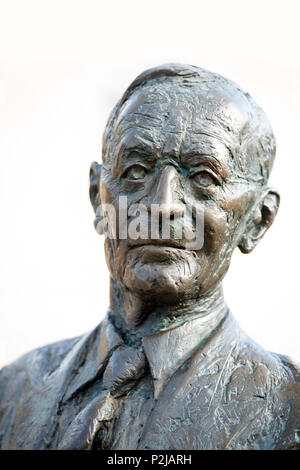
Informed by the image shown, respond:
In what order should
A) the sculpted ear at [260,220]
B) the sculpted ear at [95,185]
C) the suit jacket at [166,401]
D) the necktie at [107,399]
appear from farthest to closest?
the sculpted ear at [95,185]
the sculpted ear at [260,220]
the necktie at [107,399]
the suit jacket at [166,401]

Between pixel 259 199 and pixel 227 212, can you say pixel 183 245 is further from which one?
pixel 259 199

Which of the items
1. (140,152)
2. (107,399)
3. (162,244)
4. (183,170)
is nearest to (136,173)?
(140,152)

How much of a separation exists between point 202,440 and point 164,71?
158 cm

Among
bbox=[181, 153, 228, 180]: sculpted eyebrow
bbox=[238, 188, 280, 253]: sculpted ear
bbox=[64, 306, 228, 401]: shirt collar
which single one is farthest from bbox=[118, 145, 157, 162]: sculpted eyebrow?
bbox=[64, 306, 228, 401]: shirt collar

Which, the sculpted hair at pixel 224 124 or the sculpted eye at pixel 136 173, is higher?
the sculpted hair at pixel 224 124

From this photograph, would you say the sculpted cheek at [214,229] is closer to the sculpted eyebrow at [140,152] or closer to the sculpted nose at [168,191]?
the sculpted nose at [168,191]

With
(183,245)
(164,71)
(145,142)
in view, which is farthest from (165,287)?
(164,71)

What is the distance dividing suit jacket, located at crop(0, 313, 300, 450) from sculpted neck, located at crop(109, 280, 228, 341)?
5 cm

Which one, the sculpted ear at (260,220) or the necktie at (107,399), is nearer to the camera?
the necktie at (107,399)

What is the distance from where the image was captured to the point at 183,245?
3.23 meters

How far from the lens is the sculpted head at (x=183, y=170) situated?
324 centimetres

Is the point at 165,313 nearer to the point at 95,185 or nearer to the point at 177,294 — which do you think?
the point at 177,294

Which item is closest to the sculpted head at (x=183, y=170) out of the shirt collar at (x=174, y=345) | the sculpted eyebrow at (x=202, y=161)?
the sculpted eyebrow at (x=202, y=161)

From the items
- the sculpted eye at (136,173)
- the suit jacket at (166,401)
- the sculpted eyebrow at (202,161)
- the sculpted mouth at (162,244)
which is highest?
the sculpted eyebrow at (202,161)
